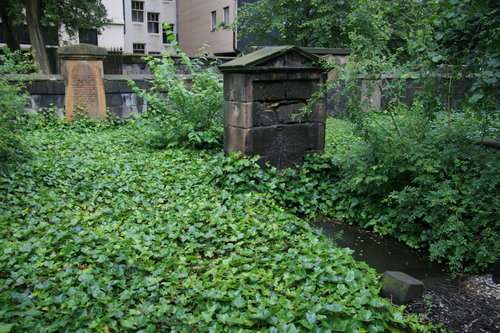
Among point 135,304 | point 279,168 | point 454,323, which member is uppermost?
point 279,168

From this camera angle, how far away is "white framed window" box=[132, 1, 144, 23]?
109 feet

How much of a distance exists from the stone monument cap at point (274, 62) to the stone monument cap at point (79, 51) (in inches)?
203

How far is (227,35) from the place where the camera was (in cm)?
2873

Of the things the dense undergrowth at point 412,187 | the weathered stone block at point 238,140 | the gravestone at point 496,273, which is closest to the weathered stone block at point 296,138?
the dense undergrowth at point 412,187

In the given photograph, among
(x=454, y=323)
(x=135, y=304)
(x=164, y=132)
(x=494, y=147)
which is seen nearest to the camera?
(x=135, y=304)

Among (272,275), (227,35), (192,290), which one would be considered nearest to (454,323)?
(272,275)

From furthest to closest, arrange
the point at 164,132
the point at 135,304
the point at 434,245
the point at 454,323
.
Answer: the point at 164,132 < the point at 434,245 < the point at 454,323 < the point at 135,304

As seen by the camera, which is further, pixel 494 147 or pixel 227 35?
pixel 227 35

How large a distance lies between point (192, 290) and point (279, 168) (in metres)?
3.27

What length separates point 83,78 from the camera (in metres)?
10.0

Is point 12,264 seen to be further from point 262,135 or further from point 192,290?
point 262,135

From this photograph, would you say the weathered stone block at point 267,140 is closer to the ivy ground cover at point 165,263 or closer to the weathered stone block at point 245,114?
the weathered stone block at point 245,114

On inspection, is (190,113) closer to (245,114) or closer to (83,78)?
(245,114)

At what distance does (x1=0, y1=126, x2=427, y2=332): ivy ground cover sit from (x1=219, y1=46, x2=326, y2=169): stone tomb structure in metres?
0.76
